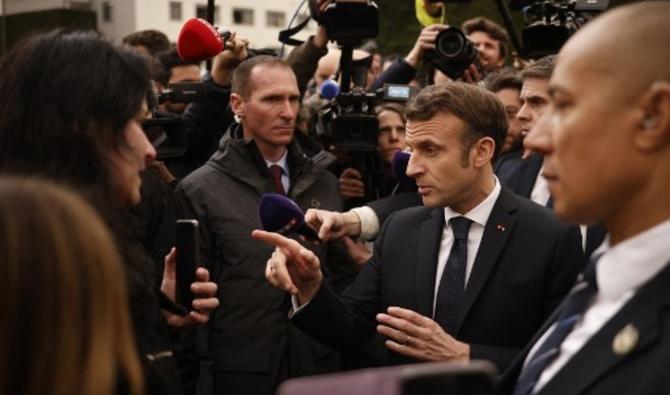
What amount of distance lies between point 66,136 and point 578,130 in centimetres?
114

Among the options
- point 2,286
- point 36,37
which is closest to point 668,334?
point 2,286

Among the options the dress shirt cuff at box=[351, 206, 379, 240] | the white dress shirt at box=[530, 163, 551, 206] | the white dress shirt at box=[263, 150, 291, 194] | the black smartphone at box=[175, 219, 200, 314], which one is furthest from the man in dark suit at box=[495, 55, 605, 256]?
the black smartphone at box=[175, 219, 200, 314]

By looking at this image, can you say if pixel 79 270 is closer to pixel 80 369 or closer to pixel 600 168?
pixel 80 369

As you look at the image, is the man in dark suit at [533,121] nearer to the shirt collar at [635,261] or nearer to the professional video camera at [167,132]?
the professional video camera at [167,132]

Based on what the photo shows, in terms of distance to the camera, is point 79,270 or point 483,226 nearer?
point 79,270

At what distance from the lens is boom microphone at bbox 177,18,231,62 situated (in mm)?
4484

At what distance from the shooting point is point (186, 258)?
116 inches

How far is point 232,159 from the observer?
4.60 m

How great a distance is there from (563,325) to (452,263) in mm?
1433

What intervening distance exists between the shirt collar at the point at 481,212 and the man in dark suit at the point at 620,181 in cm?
157

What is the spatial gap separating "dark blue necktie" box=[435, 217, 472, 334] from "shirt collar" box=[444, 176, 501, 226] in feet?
0.19

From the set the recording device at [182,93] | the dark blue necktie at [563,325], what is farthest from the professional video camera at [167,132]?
the dark blue necktie at [563,325]

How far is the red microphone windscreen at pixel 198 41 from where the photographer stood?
4.48 m

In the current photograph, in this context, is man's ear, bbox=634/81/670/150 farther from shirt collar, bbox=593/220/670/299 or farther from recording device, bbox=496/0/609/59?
recording device, bbox=496/0/609/59
